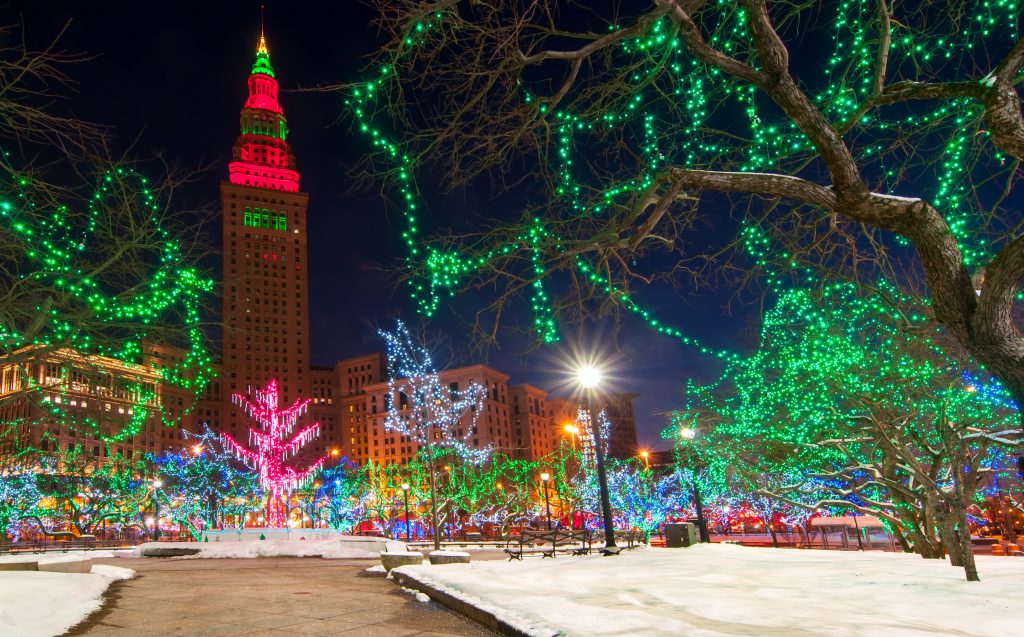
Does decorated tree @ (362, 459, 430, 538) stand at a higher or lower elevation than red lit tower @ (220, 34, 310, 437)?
lower

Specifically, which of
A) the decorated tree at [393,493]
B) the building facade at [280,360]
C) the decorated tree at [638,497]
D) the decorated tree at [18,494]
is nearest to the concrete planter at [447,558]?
the decorated tree at [638,497]

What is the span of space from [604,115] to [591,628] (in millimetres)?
5223

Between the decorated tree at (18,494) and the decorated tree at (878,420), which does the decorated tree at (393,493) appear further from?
the decorated tree at (878,420)

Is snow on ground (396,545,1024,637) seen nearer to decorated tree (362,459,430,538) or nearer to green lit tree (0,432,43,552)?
green lit tree (0,432,43,552)

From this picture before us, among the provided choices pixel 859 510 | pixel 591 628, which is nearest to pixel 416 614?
pixel 591 628

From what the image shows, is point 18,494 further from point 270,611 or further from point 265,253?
point 265,253

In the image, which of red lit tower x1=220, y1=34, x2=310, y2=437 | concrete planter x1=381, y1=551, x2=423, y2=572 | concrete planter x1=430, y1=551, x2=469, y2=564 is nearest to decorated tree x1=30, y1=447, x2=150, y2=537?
concrete planter x1=381, y1=551, x2=423, y2=572

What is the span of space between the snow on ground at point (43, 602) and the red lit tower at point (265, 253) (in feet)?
356

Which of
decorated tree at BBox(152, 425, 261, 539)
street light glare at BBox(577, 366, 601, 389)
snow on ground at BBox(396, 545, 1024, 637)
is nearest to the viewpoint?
snow on ground at BBox(396, 545, 1024, 637)

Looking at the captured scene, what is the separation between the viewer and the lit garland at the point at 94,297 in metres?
8.99

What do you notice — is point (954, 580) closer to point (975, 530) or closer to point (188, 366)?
point (188, 366)

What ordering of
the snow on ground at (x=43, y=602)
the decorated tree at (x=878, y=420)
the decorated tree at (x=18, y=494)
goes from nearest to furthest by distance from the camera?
the snow on ground at (x=43, y=602) < the decorated tree at (x=878, y=420) < the decorated tree at (x=18, y=494)

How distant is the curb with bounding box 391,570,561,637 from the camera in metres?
6.07

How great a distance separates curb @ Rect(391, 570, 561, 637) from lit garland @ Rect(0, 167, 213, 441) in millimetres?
5485
